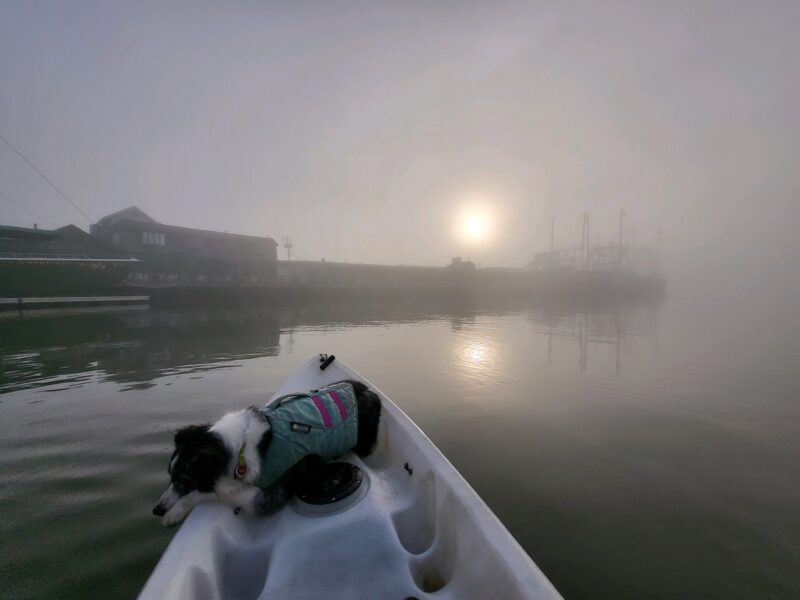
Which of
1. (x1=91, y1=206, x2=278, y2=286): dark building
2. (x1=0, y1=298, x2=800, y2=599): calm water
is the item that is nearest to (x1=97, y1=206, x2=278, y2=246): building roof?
(x1=91, y1=206, x2=278, y2=286): dark building

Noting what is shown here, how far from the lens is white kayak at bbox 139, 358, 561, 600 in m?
1.85

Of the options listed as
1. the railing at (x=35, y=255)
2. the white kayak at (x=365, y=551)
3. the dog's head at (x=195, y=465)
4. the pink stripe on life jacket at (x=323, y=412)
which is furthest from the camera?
the railing at (x=35, y=255)

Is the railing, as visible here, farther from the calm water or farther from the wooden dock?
the calm water

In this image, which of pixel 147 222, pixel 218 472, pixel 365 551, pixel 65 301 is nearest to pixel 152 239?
pixel 147 222

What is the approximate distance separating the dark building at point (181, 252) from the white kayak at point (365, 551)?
33846mm

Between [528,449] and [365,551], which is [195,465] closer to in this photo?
[365,551]

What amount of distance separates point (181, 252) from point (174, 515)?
1707 inches

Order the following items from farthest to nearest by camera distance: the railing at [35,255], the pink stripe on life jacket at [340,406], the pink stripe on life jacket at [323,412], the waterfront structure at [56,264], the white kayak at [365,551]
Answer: the railing at [35,255], the waterfront structure at [56,264], the pink stripe on life jacket at [340,406], the pink stripe on life jacket at [323,412], the white kayak at [365,551]

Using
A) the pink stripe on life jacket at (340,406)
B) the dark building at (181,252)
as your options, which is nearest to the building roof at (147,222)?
the dark building at (181,252)

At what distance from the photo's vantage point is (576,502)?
142 inches

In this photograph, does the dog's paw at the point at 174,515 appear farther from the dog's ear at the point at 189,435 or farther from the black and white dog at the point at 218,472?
the dog's ear at the point at 189,435

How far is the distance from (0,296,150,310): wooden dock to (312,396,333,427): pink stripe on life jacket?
3210cm

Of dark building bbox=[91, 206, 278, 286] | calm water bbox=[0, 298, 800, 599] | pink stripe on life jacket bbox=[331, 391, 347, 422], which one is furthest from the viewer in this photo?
dark building bbox=[91, 206, 278, 286]

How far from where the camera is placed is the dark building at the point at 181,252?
33375 mm
